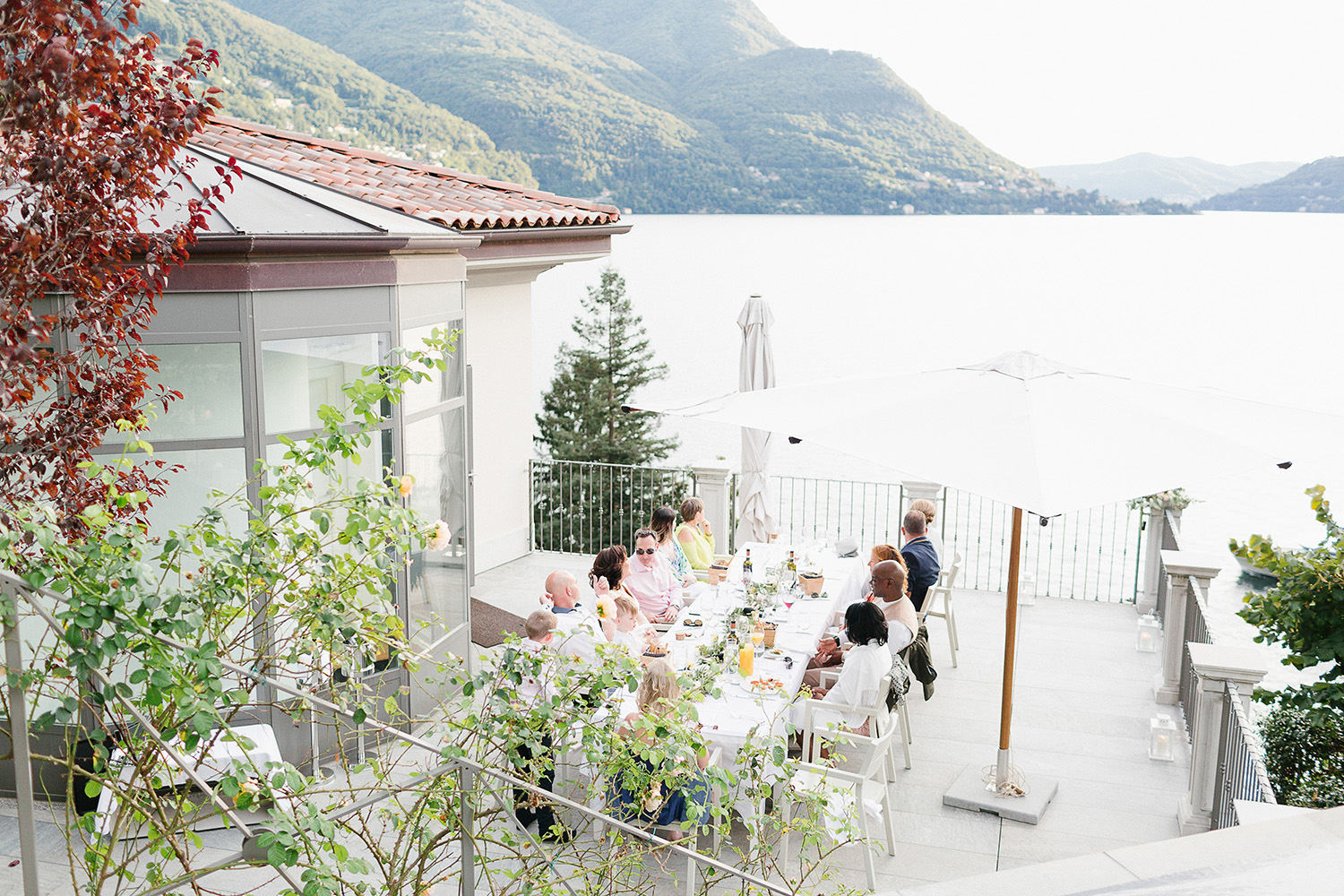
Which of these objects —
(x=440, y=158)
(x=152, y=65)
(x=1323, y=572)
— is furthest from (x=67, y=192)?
(x=440, y=158)

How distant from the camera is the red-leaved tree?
3.21 metres

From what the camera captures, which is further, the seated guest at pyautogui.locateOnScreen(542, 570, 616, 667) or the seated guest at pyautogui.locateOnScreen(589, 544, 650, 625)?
the seated guest at pyautogui.locateOnScreen(589, 544, 650, 625)

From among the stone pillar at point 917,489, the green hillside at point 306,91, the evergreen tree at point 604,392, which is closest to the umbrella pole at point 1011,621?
the stone pillar at point 917,489

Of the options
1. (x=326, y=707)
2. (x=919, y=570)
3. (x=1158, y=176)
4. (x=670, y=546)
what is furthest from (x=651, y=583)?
(x=1158, y=176)

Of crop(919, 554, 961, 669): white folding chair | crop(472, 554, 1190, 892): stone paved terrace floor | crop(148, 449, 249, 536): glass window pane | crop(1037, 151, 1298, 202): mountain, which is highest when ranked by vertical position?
crop(1037, 151, 1298, 202): mountain

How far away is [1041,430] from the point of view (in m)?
5.00

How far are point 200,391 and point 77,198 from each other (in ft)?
7.63

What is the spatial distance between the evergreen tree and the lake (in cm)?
304

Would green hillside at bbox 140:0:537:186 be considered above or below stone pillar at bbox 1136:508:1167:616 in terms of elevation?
above

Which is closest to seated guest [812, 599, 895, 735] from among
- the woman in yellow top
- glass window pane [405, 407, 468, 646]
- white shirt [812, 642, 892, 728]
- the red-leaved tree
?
white shirt [812, 642, 892, 728]

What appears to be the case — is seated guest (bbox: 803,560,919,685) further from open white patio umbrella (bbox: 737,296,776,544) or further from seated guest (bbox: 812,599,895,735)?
open white patio umbrella (bbox: 737,296,776,544)

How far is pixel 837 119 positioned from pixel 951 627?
180ft

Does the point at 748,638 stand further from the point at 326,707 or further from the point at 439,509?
the point at 326,707

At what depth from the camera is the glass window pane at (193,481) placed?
5941 mm
